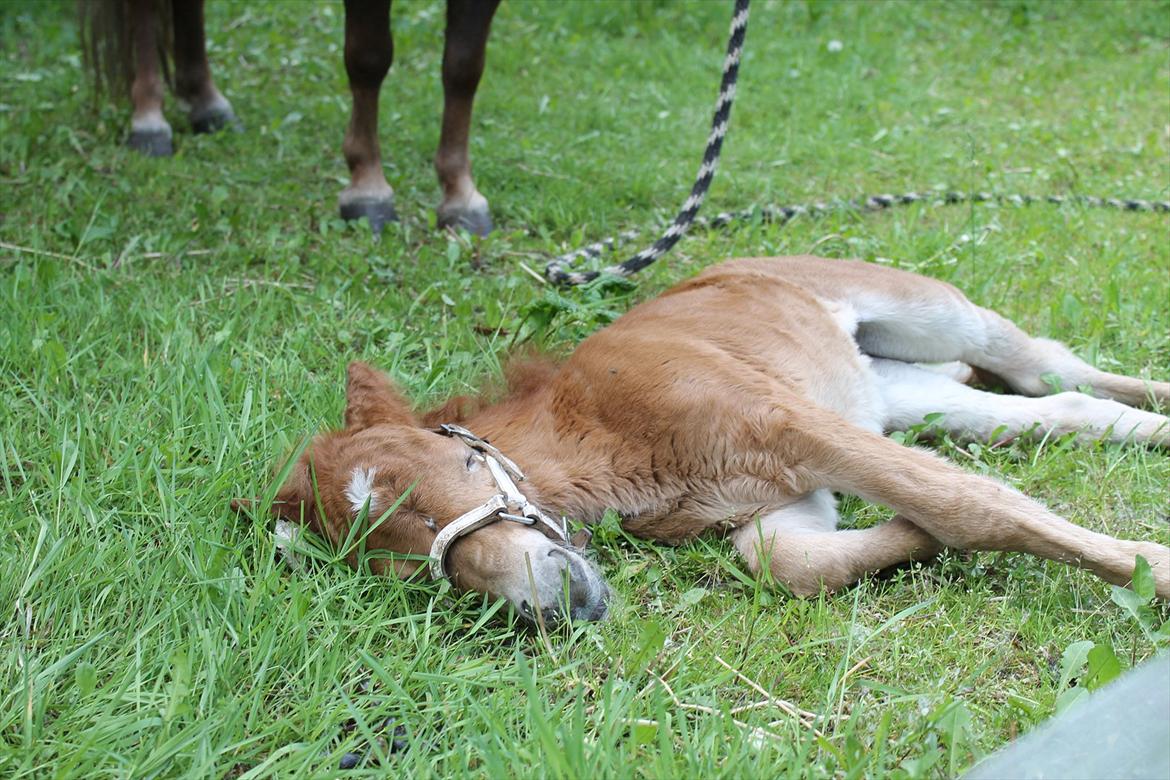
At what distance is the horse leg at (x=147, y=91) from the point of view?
6.04 m

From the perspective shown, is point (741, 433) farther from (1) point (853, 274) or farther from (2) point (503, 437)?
(1) point (853, 274)

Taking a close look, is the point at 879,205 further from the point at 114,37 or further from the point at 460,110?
the point at 114,37

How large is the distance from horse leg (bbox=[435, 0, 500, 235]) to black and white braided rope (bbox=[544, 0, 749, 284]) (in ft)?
2.66

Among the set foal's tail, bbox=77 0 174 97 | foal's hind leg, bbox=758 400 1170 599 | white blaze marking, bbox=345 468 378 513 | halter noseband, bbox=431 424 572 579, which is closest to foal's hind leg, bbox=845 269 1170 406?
foal's hind leg, bbox=758 400 1170 599

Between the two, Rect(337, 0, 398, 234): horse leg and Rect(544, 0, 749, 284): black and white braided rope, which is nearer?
Rect(544, 0, 749, 284): black and white braided rope

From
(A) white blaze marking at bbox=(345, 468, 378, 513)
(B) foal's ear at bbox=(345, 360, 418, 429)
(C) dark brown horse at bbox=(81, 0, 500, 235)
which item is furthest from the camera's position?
(C) dark brown horse at bbox=(81, 0, 500, 235)

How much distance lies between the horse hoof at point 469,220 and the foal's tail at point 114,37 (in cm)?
235

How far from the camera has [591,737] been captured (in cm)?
210

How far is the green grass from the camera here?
7.06ft

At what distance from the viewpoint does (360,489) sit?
2.62 meters

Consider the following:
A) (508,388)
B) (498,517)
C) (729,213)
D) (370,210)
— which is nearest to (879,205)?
(729,213)

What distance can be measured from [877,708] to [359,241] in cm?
342

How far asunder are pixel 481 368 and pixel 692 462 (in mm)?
1207

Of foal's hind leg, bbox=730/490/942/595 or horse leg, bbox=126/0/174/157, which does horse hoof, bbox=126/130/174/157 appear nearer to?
horse leg, bbox=126/0/174/157
